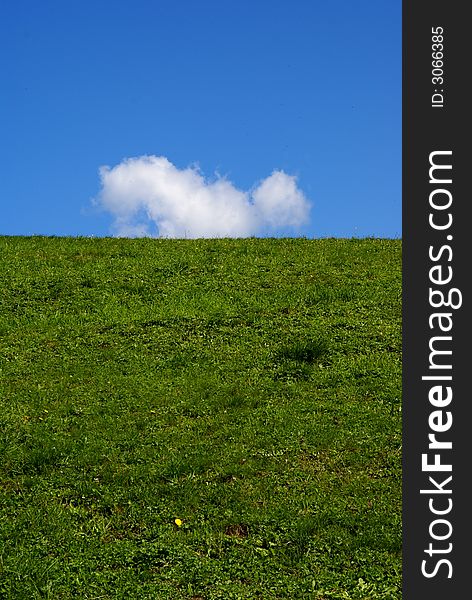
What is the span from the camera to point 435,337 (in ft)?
32.3

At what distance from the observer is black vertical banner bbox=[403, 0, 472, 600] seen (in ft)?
31.2

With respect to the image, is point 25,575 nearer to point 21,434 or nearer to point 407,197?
point 21,434

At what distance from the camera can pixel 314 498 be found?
1157 cm

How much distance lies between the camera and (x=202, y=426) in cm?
1345

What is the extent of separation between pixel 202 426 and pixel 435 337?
482 centimetres

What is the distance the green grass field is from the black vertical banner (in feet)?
3.14

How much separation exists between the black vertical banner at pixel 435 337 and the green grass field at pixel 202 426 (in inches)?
37.7

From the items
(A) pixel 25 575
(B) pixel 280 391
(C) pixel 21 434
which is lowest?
(A) pixel 25 575

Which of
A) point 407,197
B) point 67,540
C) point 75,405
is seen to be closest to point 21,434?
point 75,405

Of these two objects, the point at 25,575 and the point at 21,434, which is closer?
the point at 25,575

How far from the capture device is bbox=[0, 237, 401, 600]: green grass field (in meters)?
10.4

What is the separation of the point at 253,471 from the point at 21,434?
3858 mm

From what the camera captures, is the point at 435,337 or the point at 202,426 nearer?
the point at 435,337

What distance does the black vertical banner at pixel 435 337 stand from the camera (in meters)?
9.51
